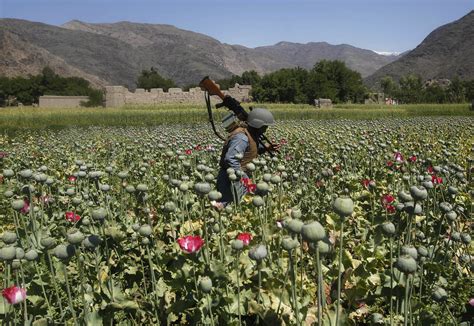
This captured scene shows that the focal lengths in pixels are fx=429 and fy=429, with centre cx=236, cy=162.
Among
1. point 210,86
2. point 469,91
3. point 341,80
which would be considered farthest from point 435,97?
point 210,86

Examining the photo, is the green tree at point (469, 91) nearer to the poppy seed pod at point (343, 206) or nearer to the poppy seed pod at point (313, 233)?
the poppy seed pod at point (343, 206)

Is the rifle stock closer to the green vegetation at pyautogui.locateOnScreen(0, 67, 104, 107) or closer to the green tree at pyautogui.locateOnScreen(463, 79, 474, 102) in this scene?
the green tree at pyautogui.locateOnScreen(463, 79, 474, 102)

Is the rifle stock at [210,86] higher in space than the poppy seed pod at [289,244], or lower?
higher

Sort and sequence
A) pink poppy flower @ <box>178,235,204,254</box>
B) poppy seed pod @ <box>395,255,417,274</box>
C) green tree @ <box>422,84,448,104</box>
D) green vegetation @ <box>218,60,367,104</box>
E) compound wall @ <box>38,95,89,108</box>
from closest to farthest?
poppy seed pod @ <box>395,255,417,274</box> → pink poppy flower @ <box>178,235,204,254</box> → green tree @ <box>422,84,448,104</box> → compound wall @ <box>38,95,89,108</box> → green vegetation @ <box>218,60,367,104</box>

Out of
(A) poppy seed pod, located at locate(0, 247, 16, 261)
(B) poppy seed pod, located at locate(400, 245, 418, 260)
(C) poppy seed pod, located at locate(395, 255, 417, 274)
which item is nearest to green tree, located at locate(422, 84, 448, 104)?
(B) poppy seed pod, located at locate(400, 245, 418, 260)

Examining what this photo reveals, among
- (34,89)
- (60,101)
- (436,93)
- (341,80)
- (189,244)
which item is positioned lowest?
(60,101)

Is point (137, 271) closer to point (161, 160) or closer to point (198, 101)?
point (161, 160)

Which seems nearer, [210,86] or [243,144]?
[243,144]

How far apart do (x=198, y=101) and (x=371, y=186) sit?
45.7 metres

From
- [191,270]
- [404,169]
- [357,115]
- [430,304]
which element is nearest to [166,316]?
[191,270]

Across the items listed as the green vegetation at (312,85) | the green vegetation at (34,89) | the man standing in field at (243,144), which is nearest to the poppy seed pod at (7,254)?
the man standing in field at (243,144)

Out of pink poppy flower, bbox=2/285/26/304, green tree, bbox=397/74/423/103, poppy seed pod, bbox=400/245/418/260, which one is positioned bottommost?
pink poppy flower, bbox=2/285/26/304

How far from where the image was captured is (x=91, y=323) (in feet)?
6.70

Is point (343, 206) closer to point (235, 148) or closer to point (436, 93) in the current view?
point (235, 148)
